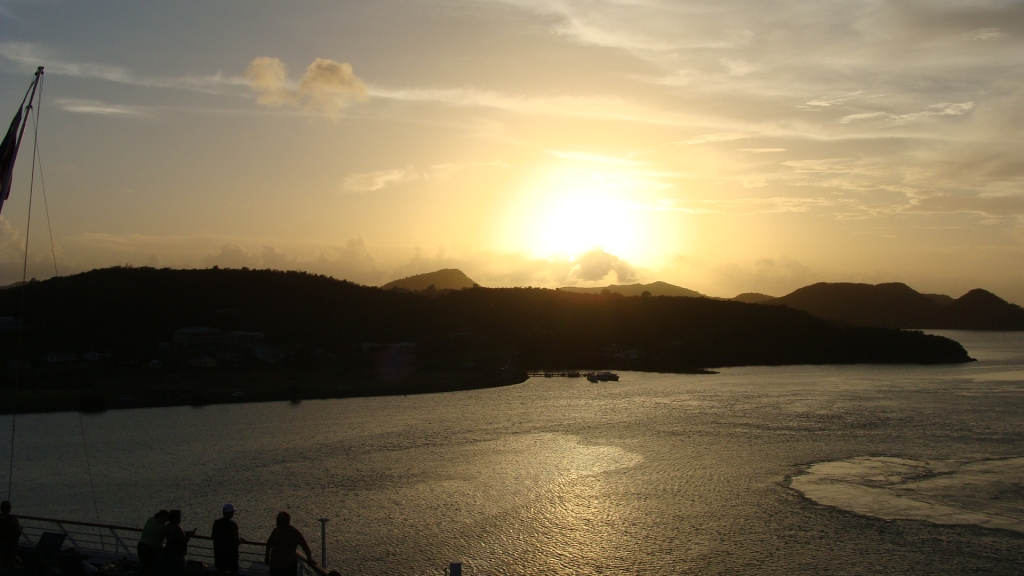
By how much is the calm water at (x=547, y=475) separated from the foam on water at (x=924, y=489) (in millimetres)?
460

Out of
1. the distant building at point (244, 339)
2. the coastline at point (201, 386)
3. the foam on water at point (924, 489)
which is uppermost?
the distant building at point (244, 339)

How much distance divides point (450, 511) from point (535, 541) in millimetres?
4222

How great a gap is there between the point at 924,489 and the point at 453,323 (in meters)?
89.8

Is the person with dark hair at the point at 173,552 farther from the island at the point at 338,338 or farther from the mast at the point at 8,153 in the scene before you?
the island at the point at 338,338

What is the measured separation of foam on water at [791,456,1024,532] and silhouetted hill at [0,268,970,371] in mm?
58958

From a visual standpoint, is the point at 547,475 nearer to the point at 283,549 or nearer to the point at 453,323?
the point at 283,549

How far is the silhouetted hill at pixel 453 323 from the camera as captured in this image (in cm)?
8800

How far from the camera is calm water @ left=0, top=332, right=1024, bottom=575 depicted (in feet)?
66.4

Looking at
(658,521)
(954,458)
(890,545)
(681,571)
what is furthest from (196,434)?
(954,458)

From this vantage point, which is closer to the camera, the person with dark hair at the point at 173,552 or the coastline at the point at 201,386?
the person with dark hair at the point at 173,552

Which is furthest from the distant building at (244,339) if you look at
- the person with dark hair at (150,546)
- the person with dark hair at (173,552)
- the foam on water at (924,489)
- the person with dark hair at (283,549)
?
the person with dark hair at (283,549)

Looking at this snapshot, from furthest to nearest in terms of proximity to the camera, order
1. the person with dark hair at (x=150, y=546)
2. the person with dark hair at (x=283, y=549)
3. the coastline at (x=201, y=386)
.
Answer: the coastline at (x=201, y=386) < the person with dark hair at (x=150, y=546) < the person with dark hair at (x=283, y=549)

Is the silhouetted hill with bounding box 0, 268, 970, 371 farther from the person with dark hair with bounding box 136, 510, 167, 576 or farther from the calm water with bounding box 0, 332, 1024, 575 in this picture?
the person with dark hair with bounding box 136, 510, 167, 576

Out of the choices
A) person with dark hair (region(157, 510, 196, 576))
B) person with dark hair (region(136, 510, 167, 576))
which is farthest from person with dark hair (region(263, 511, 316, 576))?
person with dark hair (region(136, 510, 167, 576))
